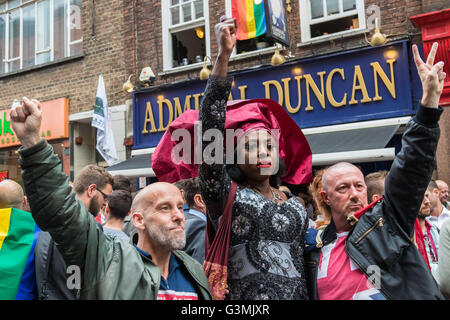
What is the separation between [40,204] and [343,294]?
4.67 feet

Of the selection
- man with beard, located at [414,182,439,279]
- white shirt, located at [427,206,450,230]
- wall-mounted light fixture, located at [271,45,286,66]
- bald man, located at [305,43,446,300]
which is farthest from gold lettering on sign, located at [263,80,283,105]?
bald man, located at [305,43,446,300]

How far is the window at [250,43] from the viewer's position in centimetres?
853

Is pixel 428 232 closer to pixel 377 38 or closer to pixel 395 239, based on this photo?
pixel 395 239

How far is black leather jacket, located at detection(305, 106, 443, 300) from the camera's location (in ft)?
6.75

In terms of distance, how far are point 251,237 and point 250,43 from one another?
705 cm

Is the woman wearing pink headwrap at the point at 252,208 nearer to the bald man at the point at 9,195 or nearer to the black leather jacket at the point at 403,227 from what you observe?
the black leather jacket at the point at 403,227

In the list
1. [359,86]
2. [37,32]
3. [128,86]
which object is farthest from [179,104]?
[37,32]

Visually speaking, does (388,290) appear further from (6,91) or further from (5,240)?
(6,91)

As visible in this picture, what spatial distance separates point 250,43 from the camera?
877 cm

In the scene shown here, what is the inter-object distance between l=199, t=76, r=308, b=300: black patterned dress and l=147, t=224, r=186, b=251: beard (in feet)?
0.65

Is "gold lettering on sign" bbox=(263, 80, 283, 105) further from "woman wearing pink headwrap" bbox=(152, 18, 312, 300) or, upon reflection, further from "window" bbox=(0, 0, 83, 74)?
"woman wearing pink headwrap" bbox=(152, 18, 312, 300)

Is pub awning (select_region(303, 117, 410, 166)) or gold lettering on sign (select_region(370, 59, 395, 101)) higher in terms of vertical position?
gold lettering on sign (select_region(370, 59, 395, 101))

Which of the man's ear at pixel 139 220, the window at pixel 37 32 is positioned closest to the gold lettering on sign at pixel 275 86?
the window at pixel 37 32
